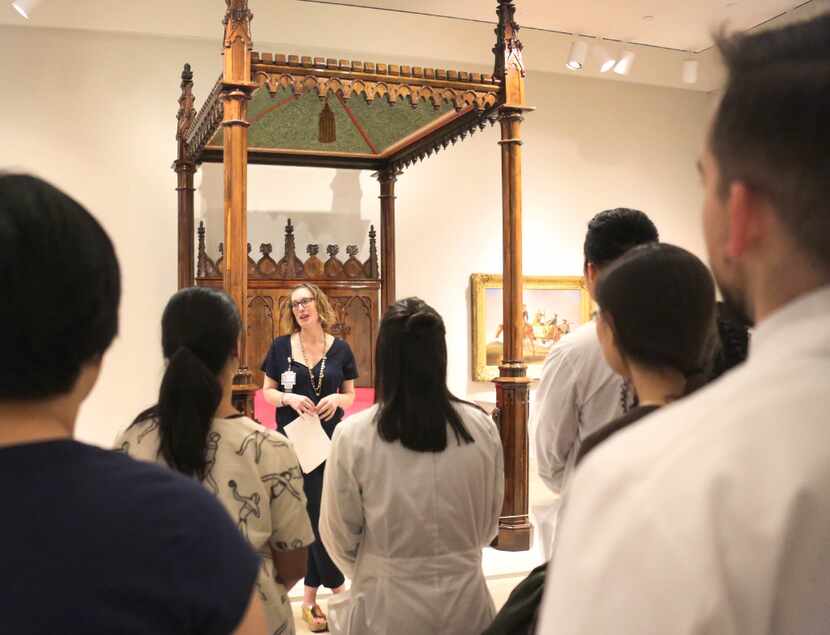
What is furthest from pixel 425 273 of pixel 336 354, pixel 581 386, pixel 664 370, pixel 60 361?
pixel 60 361

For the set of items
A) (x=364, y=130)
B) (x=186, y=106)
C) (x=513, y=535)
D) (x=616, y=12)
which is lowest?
(x=513, y=535)

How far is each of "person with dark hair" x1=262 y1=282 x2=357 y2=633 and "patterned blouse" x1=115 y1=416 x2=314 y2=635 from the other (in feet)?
7.26

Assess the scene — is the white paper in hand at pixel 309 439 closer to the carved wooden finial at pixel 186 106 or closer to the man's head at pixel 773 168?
the carved wooden finial at pixel 186 106

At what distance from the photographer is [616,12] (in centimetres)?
773

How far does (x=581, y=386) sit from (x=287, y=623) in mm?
1124

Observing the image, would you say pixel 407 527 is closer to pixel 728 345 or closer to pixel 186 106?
pixel 728 345

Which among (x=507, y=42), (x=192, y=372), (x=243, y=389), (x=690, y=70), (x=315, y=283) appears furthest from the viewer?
(x=690, y=70)

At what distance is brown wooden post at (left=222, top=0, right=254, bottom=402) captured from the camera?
4422 millimetres

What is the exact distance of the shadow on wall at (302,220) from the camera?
26.1ft

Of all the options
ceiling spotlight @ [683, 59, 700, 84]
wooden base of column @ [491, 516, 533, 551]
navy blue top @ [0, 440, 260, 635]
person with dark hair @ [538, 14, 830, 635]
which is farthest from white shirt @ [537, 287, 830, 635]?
ceiling spotlight @ [683, 59, 700, 84]

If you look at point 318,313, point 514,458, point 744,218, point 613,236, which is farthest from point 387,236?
point 744,218

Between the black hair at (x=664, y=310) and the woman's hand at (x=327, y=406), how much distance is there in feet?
9.72

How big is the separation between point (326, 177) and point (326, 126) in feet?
6.34

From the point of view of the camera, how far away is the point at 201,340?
207cm
